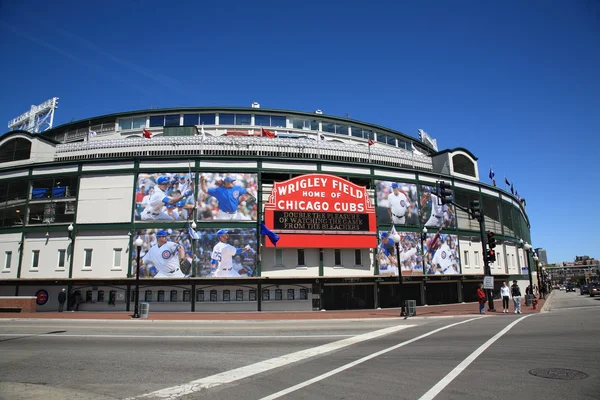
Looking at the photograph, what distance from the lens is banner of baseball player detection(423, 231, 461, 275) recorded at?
33.9m

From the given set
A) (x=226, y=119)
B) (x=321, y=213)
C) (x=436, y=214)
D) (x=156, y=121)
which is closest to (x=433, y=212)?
(x=436, y=214)

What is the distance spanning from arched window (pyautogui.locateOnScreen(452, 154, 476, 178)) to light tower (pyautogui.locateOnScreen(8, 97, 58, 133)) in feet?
152

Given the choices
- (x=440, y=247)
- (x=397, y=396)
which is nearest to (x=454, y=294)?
(x=440, y=247)

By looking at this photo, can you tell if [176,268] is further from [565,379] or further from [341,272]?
[565,379]

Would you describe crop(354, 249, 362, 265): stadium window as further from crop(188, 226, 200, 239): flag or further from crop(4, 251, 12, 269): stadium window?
crop(4, 251, 12, 269): stadium window

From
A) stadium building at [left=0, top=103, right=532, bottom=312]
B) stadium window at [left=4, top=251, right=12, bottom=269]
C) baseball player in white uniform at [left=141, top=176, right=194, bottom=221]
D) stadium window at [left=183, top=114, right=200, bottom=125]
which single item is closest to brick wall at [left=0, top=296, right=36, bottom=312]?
stadium building at [left=0, top=103, right=532, bottom=312]

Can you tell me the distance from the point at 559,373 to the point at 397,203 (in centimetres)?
2532

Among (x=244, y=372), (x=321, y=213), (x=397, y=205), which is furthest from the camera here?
(x=397, y=205)

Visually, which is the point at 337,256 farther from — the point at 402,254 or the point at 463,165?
the point at 463,165

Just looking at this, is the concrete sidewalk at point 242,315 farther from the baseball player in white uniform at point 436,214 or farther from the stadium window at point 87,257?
the baseball player in white uniform at point 436,214

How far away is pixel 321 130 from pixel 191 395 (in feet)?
123

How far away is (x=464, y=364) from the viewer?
31.5 feet

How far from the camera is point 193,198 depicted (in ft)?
97.6

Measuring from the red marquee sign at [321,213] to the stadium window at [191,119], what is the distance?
16.0 meters
